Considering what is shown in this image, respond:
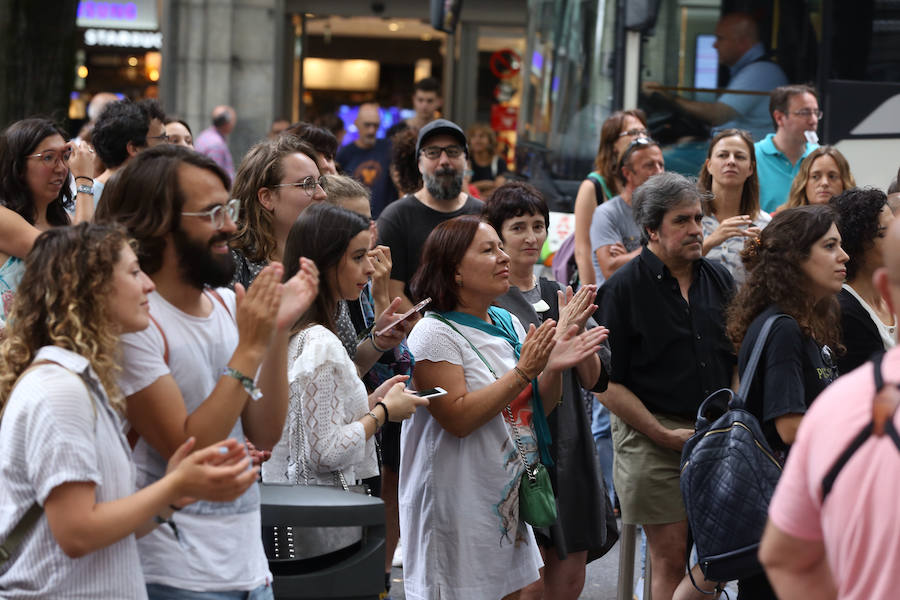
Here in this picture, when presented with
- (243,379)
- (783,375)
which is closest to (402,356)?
(783,375)

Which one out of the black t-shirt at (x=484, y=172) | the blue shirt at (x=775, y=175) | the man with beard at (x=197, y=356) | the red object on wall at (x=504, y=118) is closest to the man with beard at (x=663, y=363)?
the man with beard at (x=197, y=356)

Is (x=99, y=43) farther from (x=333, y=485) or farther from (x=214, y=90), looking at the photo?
(x=333, y=485)

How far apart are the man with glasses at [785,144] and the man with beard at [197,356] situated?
5.34 metres

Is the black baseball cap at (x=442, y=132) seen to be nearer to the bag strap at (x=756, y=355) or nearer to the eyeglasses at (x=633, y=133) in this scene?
the eyeglasses at (x=633, y=133)

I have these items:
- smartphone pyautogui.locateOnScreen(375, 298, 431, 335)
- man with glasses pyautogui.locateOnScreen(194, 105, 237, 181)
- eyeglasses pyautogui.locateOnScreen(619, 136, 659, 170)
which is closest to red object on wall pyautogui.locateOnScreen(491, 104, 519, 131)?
man with glasses pyautogui.locateOnScreen(194, 105, 237, 181)

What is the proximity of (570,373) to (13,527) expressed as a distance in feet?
9.11

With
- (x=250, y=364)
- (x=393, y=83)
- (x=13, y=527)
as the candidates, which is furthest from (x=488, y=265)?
(x=393, y=83)

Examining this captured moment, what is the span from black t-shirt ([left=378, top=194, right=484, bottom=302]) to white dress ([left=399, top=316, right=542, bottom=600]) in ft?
6.27

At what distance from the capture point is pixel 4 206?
16.9 feet

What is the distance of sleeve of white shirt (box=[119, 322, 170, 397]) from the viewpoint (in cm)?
294

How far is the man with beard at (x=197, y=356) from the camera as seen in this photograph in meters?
2.99

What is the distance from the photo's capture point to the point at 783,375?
4.29 metres

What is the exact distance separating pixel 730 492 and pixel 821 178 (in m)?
3.29

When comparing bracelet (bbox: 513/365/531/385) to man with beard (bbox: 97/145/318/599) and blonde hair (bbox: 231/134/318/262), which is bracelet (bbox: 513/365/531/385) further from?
man with beard (bbox: 97/145/318/599)
